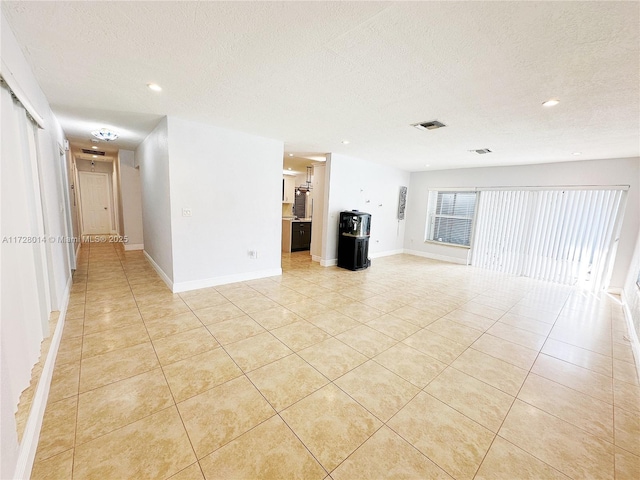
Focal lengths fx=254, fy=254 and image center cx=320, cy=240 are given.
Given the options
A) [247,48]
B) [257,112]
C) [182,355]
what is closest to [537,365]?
[182,355]

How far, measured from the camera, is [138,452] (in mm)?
1397

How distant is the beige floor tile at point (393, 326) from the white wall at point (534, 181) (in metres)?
4.47

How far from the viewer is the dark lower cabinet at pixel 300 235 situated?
23.2 ft

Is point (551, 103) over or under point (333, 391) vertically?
over

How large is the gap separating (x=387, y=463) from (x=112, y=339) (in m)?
2.65

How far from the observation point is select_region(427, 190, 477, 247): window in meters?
6.55

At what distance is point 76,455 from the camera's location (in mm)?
1368

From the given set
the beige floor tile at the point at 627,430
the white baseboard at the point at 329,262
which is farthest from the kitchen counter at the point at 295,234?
the beige floor tile at the point at 627,430

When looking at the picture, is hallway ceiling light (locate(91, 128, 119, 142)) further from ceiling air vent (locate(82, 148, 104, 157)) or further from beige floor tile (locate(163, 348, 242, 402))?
beige floor tile (locate(163, 348, 242, 402))

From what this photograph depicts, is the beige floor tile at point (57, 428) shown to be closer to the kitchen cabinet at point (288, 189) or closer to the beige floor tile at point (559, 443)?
the beige floor tile at point (559, 443)

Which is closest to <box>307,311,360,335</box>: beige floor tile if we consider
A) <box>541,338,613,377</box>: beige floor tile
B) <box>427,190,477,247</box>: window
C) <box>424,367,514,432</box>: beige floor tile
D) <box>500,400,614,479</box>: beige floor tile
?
<box>424,367,514,432</box>: beige floor tile

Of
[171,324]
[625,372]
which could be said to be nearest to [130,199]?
[171,324]

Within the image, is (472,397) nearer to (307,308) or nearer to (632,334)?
(307,308)

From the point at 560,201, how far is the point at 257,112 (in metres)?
6.03
